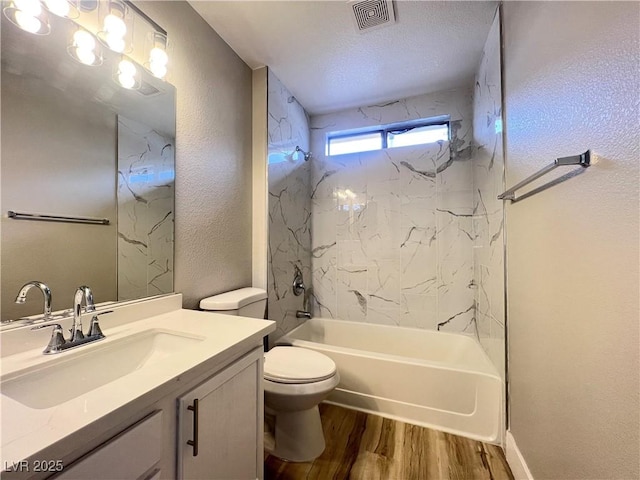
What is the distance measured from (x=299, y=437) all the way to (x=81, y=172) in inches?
62.2

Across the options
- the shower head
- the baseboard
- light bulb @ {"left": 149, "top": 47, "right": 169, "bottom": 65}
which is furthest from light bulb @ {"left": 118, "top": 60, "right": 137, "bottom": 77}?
the baseboard

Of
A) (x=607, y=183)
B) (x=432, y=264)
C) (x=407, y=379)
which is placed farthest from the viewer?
(x=432, y=264)

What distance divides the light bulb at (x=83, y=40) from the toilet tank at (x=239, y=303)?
1.20 metres

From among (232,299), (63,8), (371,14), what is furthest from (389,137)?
(63,8)

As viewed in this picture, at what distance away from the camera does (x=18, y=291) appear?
823mm

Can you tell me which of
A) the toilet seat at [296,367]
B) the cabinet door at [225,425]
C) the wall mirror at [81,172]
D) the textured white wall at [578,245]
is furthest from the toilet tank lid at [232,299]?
the textured white wall at [578,245]

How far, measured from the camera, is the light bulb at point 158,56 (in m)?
1.25

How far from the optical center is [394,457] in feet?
4.62

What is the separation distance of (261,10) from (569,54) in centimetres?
147

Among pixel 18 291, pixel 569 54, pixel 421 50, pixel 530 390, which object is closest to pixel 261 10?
pixel 421 50

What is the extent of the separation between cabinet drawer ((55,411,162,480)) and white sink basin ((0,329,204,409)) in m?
0.32

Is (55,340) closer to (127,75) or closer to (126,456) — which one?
(126,456)

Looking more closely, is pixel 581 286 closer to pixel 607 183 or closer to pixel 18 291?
pixel 607 183

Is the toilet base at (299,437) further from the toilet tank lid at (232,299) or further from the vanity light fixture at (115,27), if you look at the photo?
the vanity light fixture at (115,27)
